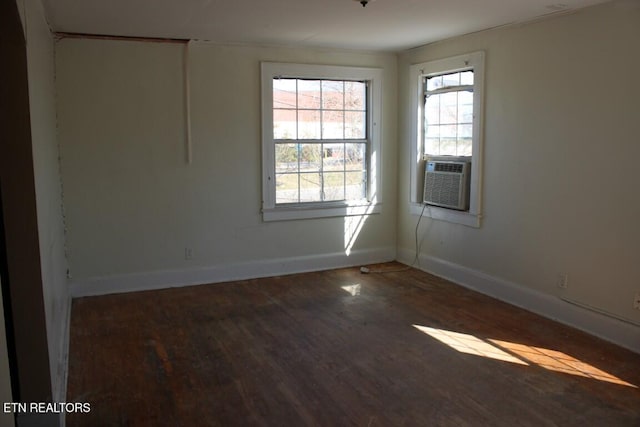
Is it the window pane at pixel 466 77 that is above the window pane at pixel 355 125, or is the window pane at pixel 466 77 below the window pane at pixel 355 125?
above

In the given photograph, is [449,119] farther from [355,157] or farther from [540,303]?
[540,303]

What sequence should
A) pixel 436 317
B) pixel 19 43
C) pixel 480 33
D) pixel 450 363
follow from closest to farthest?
pixel 19 43
pixel 450 363
pixel 436 317
pixel 480 33

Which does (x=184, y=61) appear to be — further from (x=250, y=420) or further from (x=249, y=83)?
(x=250, y=420)

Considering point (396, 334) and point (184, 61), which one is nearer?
point (396, 334)

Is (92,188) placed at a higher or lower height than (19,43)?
lower

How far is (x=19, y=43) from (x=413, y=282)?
4.04 m

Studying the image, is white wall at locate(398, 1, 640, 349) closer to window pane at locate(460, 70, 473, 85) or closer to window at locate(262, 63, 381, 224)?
window pane at locate(460, 70, 473, 85)

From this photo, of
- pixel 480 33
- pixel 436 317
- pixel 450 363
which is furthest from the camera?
pixel 480 33

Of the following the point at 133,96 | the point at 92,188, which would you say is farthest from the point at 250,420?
the point at 133,96

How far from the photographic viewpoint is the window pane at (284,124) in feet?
18.5

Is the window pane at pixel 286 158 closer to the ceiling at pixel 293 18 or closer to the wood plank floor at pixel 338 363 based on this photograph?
the ceiling at pixel 293 18

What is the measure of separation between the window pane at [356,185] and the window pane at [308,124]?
60cm

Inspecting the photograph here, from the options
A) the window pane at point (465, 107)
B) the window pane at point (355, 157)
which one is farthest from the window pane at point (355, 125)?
the window pane at point (465, 107)

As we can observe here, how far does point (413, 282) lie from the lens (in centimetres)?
549
